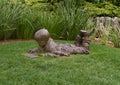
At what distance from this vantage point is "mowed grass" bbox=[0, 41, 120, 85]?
5.31 metres

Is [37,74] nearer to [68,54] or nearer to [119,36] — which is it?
[68,54]

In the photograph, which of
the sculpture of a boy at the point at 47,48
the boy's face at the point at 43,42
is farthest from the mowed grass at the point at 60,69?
the boy's face at the point at 43,42

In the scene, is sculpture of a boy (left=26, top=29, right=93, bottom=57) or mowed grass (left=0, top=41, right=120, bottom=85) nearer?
mowed grass (left=0, top=41, right=120, bottom=85)

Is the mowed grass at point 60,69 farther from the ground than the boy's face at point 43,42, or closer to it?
closer to it

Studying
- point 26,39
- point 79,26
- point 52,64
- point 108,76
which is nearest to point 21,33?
point 26,39

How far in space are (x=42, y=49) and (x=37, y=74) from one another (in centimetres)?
106

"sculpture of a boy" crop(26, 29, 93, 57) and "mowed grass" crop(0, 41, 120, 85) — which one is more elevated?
"sculpture of a boy" crop(26, 29, 93, 57)

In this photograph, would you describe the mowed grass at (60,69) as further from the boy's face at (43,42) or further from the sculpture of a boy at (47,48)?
the boy's face at (43,42)

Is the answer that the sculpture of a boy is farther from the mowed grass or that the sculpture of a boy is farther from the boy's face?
the mowed grass

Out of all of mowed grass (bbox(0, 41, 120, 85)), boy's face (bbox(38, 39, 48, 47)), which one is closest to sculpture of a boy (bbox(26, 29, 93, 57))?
boy's face (bbox(38, 39, 48, 47))

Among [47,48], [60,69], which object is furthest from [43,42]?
[60,69]

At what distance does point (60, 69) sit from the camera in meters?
5.83

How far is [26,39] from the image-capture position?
889cm

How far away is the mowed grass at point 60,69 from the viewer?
5312mm
